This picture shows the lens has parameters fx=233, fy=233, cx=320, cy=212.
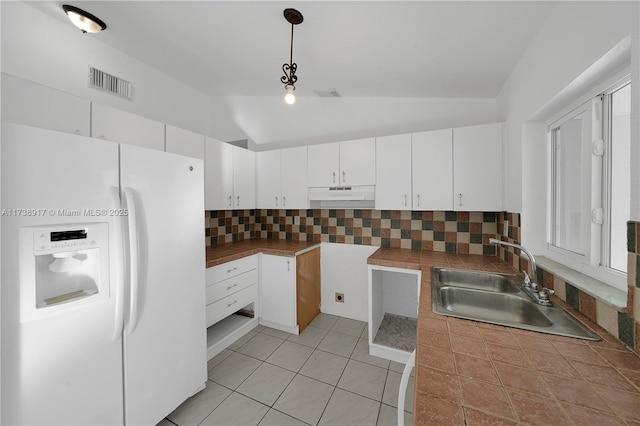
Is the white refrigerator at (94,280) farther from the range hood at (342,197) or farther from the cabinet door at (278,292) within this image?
the range hood at (342,197)

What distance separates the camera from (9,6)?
1.43 metres

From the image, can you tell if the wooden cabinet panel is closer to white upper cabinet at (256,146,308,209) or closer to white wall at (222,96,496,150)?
white upper cabinet at (256,146,308,209)

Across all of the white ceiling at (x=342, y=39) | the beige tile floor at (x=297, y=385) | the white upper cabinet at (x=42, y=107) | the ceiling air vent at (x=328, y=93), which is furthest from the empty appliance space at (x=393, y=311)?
the white upper cabinet at (x=42, y=107)

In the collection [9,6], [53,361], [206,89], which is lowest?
[53,361]

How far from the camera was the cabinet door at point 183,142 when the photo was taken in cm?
197

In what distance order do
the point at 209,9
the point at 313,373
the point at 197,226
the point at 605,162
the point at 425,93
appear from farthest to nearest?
the point at 425,93
the point at 313,373
the point at 197,226
the point at 209,9
the point at 605,162

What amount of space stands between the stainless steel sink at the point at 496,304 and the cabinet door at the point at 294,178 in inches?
60.3

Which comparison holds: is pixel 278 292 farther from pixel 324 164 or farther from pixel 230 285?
pixel 324 164

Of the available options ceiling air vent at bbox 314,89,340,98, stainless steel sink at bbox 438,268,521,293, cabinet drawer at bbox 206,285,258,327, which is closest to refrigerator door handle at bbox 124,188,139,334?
cabinet drawer at bbox 206,285,258,327

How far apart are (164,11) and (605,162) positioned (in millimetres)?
2629

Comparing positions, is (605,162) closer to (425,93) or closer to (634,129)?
(634,129)

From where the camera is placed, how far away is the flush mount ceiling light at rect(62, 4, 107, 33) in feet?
4.90

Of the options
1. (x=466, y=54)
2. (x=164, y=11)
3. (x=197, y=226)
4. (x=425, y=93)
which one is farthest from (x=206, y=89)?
(x=466, y=54)

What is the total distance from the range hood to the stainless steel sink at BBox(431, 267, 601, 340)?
0.94m
